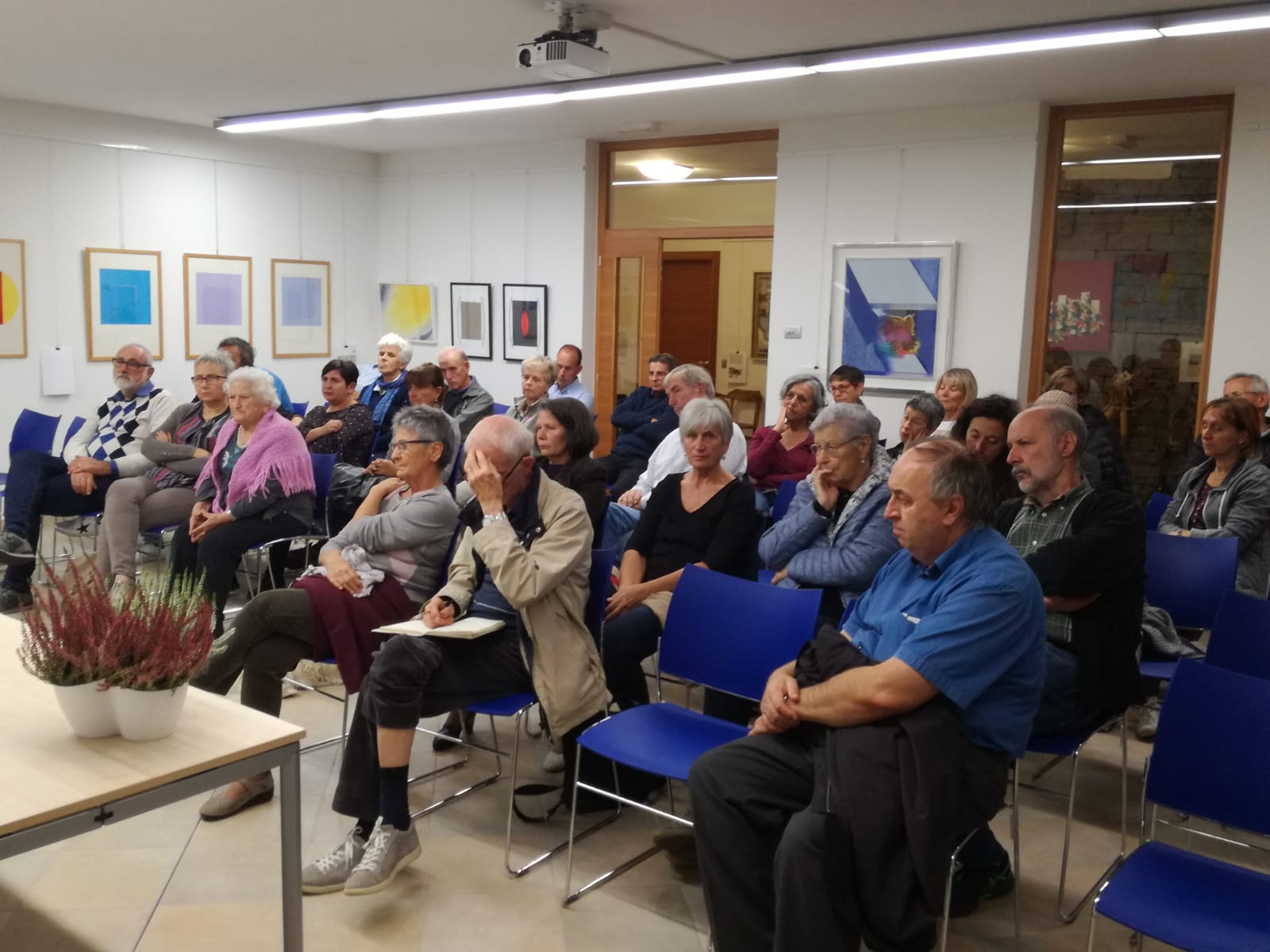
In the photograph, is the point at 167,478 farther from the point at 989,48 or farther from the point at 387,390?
the point at 989,48

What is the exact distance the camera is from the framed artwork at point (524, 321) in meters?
10.1

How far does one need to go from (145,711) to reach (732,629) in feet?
5.43

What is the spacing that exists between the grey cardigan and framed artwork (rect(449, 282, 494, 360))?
23.0 ft

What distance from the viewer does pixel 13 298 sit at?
856 cm

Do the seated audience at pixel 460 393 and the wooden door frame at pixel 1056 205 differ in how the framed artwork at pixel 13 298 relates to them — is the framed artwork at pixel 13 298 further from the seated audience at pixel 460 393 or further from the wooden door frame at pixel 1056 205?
the wooden door frame at pixel 1056 205

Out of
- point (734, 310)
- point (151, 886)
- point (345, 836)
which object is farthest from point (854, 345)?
point (151, 886)

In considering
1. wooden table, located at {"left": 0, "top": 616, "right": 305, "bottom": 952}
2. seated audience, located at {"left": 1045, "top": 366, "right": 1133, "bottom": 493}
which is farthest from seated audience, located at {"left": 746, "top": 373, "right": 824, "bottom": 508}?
wooden table, located at {"left": 0, "top": 616, "right": 305, "bottom": 952}


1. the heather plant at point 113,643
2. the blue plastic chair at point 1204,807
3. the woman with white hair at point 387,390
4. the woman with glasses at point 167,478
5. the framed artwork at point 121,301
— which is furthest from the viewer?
the framed artwork at point 121,301

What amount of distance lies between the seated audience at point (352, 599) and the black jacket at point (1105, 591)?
201 centimetres

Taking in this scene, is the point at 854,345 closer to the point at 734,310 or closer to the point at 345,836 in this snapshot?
the point at 734,310

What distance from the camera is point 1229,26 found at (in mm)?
5223

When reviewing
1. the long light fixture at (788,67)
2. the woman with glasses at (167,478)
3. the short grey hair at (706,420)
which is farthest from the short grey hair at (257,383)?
the long light fixture at (788,67)

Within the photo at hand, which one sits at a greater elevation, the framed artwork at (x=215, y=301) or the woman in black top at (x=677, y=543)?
the framed artwork at (x=215, y=301)

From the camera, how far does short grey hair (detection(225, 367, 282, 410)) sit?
5.14 meters
